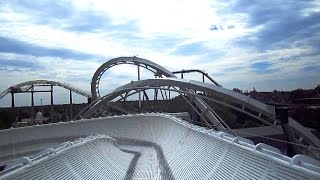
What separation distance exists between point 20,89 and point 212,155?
42555 mm

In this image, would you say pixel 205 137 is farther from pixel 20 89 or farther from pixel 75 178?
pixel 20 89

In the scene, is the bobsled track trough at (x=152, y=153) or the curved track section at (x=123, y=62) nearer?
the bobsled track trough at (x=152, y=153)

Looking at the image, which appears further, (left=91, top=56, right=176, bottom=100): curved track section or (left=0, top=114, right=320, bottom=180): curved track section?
(left=91, top=56, right=176, bottom=100): curved track section

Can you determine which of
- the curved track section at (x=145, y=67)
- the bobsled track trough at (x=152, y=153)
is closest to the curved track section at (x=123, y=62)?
the curved track section at (x=145, y=67)

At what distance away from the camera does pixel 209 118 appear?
32.8 meters

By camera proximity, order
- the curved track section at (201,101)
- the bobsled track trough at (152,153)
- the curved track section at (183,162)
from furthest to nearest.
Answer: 1. the curved track section at (201,101)
2. the bobsled track trough at (152,153)
3. the curved track section at (183,162)

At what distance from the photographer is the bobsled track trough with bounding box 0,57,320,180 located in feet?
16.9

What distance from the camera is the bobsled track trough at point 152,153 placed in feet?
16.9

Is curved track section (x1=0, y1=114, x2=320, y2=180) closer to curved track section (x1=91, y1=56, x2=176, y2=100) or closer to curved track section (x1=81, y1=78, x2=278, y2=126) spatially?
curved track section (x1=81, y1=78, x2=278, y2=126)

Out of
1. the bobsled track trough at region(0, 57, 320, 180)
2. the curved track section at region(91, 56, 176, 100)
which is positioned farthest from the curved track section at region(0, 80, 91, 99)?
the bobsled track trough at region(0, 57, 320, 180)

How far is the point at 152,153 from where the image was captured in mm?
14977

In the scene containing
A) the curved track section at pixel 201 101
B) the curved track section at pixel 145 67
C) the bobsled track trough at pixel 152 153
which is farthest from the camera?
the curved track section at pixel 145 67

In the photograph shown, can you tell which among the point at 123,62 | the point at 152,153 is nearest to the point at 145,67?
the point at 123,62

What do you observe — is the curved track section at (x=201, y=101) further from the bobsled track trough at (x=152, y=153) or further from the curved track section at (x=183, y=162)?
the curved track section at (x=183, y=162)
